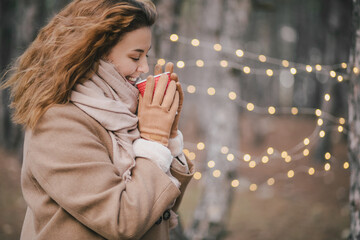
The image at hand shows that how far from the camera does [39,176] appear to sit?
1.36 m

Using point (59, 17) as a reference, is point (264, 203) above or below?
below

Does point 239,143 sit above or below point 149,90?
below

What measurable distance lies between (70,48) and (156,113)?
1.52ft

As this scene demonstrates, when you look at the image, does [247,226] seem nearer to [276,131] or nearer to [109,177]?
[109,177]

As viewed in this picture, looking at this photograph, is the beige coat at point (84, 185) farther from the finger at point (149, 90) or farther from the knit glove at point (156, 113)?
the finger at point (149, 90)

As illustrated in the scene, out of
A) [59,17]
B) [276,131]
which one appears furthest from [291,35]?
[59,17]

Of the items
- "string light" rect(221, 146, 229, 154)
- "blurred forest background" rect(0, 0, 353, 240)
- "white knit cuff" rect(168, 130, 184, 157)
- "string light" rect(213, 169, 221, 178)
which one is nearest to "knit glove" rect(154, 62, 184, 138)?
"white knit cuff" rect(168, 130, 184, 157)

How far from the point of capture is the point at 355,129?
2.46 metres

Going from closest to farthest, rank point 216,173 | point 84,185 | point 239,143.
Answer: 1. point 84,185
2. point 216,173
3. point 239,143

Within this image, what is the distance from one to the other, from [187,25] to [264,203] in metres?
12.2

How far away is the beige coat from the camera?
1.32m

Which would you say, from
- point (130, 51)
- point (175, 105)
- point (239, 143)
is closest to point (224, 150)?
point (175, 105)

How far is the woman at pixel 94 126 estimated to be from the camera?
4.36 feet

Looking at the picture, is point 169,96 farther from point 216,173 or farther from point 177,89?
point 216,173
